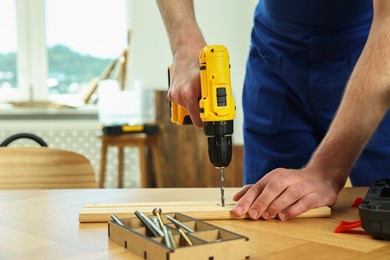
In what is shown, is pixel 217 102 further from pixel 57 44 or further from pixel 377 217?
pixel 57 44

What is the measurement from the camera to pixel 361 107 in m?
1.16

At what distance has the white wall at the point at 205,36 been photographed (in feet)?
14.4

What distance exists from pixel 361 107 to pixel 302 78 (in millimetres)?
429

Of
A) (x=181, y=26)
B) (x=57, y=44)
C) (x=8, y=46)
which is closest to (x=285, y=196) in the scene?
(x=181, y=26)

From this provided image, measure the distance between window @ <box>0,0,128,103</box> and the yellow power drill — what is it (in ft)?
14.4

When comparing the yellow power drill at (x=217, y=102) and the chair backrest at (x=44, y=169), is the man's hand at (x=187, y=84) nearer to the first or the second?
the yellow power drill at (x=217, y=102)

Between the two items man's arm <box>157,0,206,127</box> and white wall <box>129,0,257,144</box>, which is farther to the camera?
white wall <box>129,0,257,144</box>

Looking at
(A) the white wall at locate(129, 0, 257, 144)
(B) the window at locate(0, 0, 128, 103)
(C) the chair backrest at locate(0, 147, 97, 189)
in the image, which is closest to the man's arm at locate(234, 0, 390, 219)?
(C) the chair backrest at locate(0, 147, 97, 189)

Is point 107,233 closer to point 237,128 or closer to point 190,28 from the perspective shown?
point 190,28

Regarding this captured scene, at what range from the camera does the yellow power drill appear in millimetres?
1097

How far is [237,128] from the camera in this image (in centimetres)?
445

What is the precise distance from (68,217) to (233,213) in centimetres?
33

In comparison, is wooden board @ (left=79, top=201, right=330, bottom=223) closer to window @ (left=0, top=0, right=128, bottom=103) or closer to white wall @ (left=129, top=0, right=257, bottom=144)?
white wall @ (left=129, top=0, right=257, bottom=144)

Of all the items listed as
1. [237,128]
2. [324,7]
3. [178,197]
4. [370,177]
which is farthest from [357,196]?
[237,128]
